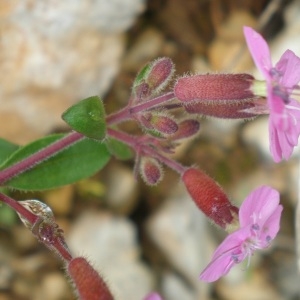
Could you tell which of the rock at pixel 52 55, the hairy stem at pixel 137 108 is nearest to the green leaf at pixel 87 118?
the hairy stem at pixel 137 108

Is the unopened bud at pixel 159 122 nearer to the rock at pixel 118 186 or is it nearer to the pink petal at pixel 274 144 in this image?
the pink petal at pixel 274 144

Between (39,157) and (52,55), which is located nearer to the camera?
(39,157)

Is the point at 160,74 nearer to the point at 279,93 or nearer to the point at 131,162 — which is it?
the point at 279,93

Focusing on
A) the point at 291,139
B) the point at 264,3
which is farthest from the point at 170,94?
the point at 264,3

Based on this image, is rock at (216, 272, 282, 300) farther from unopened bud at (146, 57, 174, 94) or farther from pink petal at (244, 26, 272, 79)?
pink petal at (244, 26, 272, 79)

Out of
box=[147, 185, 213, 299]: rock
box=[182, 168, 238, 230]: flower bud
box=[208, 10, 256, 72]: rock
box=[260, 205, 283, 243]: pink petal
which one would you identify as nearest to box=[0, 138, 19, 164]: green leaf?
box=[182, 168, 238, 230]: flower bud

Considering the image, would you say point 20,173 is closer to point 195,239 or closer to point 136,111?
point 136,111

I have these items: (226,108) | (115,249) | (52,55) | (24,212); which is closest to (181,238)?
(115,249)
